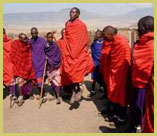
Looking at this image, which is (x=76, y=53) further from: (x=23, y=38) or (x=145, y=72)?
(x=145, y=72)

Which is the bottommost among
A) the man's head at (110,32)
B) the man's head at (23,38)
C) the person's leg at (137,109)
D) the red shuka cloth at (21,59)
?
the person's leg at (137,109)

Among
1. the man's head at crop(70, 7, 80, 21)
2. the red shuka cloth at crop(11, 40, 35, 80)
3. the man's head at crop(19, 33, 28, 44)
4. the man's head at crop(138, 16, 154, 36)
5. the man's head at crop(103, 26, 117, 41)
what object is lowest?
the red shuka cloth at crop(11, 40, 35, 80)

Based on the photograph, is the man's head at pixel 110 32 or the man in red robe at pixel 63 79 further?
the man in red robe at pixel 63 79

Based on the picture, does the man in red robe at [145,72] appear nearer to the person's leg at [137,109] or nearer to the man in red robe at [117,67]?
the person's leg at [137,109]

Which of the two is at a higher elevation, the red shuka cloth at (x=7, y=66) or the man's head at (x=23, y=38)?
the man's head at (x=23, y=38)

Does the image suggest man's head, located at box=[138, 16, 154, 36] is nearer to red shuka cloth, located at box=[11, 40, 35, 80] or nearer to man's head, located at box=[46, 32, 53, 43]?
man's head, located at box=[46, 32, 53, 43]

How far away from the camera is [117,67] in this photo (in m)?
6.27

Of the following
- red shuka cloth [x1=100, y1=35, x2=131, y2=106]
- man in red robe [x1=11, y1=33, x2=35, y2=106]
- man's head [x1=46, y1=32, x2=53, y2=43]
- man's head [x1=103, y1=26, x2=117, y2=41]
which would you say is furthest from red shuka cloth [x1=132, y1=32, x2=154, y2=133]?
man in red robe [x1=11, y1=33, x2=35, y2=106]

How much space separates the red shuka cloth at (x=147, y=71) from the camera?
4.99 metres

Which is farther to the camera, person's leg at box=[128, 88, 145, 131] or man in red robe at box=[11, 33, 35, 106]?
man in red robe at box=[11, 33, 35, 106]

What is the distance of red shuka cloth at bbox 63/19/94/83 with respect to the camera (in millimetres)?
7906

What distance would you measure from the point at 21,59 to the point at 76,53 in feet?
5.65

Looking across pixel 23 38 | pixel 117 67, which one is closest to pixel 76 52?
pixel 23 38

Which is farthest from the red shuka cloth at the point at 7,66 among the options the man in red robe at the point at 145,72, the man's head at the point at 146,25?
the man's head at the point at 146,25
